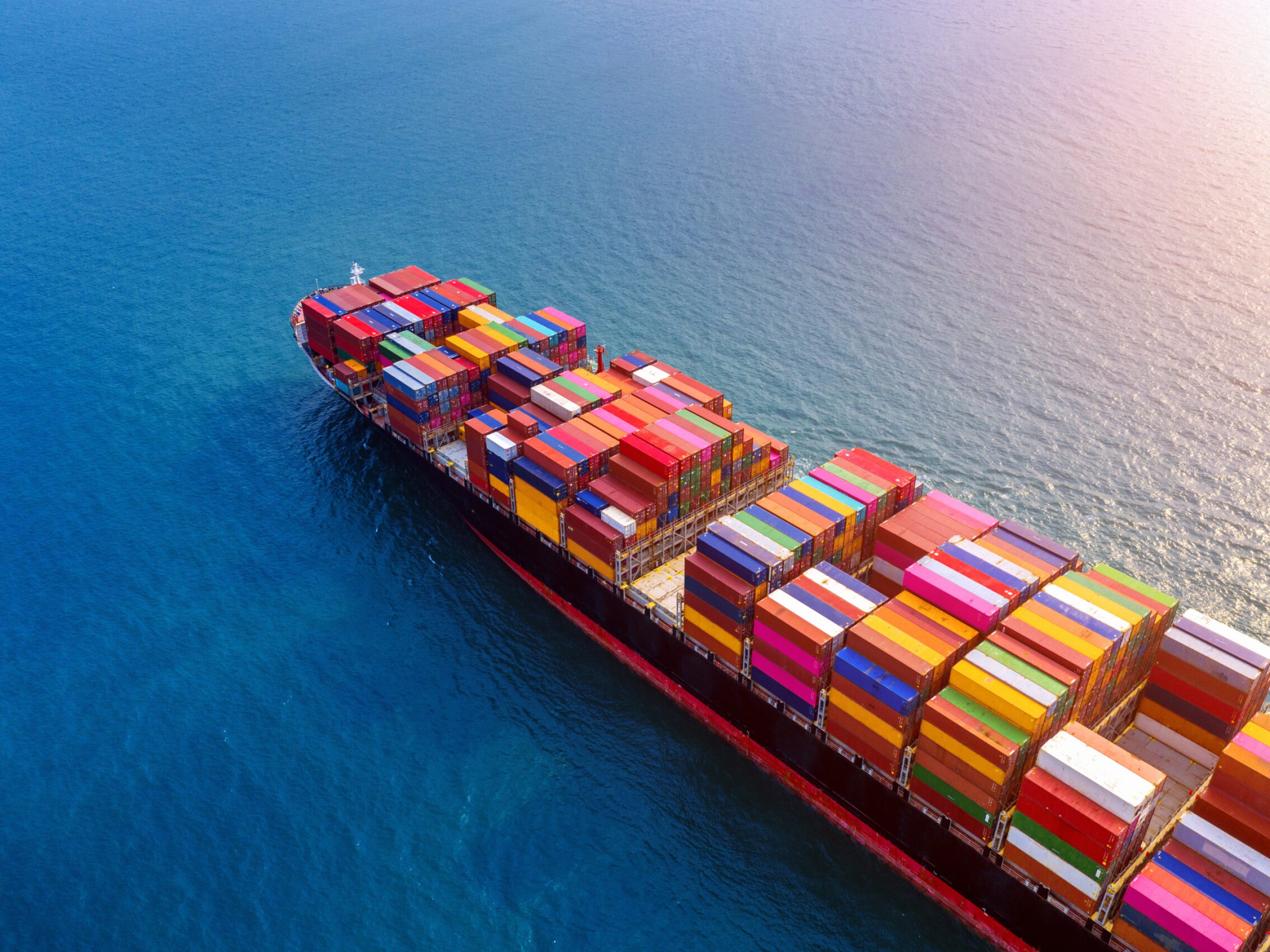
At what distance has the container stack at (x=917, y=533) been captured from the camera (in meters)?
67.4

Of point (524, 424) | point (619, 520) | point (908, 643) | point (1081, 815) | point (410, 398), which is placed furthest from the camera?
point (410, 398)

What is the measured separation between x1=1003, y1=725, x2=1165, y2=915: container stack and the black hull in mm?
2347

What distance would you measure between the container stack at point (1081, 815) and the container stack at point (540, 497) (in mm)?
40712

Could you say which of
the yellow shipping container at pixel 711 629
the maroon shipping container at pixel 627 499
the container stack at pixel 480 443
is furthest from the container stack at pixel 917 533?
the container stack at pixel 480 443

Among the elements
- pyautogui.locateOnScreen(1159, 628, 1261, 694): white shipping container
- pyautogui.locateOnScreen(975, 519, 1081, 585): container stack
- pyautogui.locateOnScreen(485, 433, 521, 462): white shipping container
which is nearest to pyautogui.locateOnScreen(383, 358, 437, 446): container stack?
pyautogui.locateOnScreen(485, 433, 521, 462): white shipping container

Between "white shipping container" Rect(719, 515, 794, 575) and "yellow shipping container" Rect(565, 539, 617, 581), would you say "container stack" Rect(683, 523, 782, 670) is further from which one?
"yellow shipping container" Rect(565, 539, 617, 581)

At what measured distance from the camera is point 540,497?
258 feet

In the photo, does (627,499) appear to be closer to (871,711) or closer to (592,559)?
(592,559)

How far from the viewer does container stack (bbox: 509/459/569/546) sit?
77188mm

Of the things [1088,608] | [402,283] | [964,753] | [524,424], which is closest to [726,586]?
[964,753]

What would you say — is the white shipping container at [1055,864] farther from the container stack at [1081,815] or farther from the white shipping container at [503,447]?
the white shipping container at [503,447]

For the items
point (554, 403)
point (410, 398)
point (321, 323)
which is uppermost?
point (554, 403)

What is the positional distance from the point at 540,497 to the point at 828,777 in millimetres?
32261

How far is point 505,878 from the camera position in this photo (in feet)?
198
